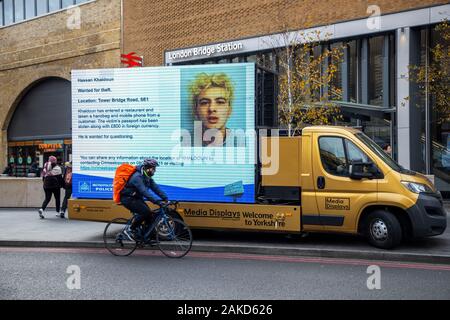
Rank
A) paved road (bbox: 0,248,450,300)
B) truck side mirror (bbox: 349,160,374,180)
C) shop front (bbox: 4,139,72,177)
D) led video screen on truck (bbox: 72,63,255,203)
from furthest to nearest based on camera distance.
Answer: shop front (bbox: 4,139,72,177), led video screen on truck (bbox: 72,63,255,203), truck side mirror (bbox: 349,160,374,180), paved road (bbox: 0,248,450,300)

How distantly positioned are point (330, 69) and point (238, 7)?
251 inches

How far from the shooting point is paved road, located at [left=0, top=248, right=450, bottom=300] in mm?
6215

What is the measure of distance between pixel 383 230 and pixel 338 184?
106cm

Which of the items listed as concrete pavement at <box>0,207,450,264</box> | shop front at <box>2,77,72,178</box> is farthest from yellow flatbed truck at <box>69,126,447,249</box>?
shop front at <box>2,77,72,178</box>

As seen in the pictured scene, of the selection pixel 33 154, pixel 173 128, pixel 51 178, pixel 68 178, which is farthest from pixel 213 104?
pixel 33 154

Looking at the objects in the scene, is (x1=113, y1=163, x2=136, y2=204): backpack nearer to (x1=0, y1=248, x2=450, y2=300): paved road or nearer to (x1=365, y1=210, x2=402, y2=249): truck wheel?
(x1=0, y1=248, x2=450, y2=300): paved road

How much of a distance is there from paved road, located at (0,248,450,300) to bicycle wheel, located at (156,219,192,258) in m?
0.16

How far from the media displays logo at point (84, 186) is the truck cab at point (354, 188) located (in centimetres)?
351

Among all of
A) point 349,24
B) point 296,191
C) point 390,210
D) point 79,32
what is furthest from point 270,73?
point 79,32

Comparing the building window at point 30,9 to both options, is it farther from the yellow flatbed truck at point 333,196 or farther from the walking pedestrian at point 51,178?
the yellow flatbed truck at point 333,196

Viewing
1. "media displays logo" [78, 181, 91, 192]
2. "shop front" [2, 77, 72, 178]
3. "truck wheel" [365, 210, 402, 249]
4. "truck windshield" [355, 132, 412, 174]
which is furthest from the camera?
"shop front" [2, 77, 72, 178]

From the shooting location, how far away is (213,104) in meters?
9.53

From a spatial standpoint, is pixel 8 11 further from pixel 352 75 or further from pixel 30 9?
pixel 352 75
